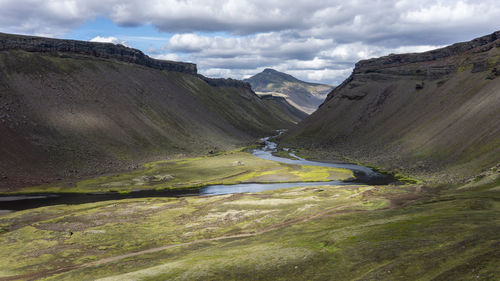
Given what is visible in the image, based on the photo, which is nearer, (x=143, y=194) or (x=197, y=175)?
(x=143, y=194)

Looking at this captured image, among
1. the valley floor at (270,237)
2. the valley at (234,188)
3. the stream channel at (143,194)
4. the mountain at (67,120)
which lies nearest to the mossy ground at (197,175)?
the valley at (234,188)

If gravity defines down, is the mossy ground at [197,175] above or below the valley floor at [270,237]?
below

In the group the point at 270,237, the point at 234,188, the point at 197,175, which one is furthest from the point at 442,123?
the point at 270,237

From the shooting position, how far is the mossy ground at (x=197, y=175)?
10694 centimetres

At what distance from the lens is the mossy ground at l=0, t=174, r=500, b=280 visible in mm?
33875

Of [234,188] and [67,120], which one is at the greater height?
[67,120]

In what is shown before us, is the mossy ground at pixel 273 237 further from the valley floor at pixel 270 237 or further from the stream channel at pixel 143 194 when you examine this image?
the stream channel at pixel 143 194

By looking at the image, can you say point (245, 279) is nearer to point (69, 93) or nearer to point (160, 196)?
point (160, 196)

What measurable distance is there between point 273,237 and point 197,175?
7561 centimetres

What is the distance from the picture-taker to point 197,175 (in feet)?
408

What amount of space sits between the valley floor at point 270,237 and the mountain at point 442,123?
33.0 meters

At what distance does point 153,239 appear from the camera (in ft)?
190

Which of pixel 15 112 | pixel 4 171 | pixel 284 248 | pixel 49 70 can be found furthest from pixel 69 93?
pixel 284 248

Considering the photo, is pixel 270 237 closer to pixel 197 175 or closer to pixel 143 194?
pixel 143 194
